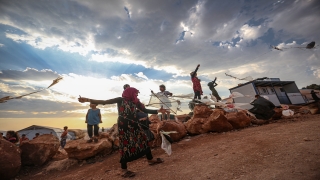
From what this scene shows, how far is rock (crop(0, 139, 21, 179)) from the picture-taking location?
4.94 metres

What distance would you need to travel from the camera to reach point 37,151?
6.78 m

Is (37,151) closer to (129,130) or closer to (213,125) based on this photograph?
(129,130)

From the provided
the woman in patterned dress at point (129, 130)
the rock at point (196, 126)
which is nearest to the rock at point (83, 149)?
the woman in patterned dress at point (129, 130)

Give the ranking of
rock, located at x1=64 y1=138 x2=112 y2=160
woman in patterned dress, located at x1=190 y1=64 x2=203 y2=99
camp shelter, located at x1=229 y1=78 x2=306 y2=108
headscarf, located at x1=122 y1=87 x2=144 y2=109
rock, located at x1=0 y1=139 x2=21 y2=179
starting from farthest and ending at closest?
camp shelter, located at x1=229 y1=78 x2=306 y2=108, woman in patterned dress, located at x1=190 y1=64 x2=203 y2=99, rock, located at x1=64 y1=138 x2=112 y2=160, rock, located at x1=0 y1=139 x2=21 y2=179, headscarf, located at x1=122 y1=87 x2=144 y2=109

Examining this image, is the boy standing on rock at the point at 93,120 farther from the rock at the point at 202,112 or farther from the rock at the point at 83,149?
the rock at the point at 202,112

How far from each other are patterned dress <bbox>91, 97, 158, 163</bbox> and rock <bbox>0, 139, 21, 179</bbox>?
4637mm

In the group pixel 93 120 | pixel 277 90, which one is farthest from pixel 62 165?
pixel 277 90

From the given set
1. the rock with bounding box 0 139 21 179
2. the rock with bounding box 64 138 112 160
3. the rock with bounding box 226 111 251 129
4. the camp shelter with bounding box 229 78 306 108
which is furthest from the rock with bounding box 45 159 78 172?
the camp shelter with bounding box 229 78 306 108

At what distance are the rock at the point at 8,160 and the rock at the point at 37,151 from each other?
1.33 m

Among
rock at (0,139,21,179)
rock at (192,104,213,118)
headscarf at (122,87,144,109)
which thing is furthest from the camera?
rock at (192,104,213,118)

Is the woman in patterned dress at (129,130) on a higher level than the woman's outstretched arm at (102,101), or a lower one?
lower

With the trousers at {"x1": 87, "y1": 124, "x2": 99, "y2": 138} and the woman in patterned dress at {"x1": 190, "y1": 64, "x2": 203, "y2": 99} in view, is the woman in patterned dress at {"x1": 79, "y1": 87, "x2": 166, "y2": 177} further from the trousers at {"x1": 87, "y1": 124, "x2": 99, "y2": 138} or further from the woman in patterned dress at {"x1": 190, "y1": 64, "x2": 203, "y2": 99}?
the woman in patterned dress at {"x1": 190, "y1": 64, "x2": 203, "y2": 99}

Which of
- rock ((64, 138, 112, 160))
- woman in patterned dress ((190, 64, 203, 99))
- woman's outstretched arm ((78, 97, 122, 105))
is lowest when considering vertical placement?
rock ((64, 138, 112, 160))

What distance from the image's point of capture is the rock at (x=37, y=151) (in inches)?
260
